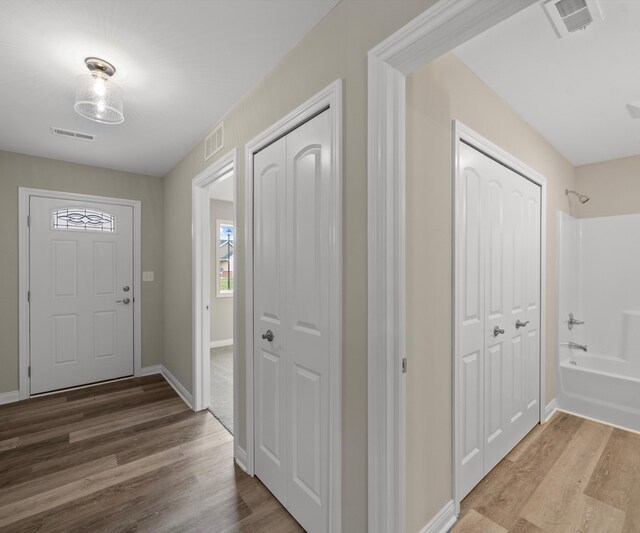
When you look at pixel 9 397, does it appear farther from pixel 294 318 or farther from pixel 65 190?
pixel 294 318

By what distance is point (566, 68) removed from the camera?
182 centimetres

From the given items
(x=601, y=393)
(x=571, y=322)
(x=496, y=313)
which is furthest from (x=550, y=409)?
(x=496, y=313)

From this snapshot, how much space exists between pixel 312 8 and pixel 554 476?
118 inches

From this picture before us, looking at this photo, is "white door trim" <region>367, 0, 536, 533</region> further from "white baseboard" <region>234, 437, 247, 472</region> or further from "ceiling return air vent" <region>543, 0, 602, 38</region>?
"white baseboard" <region>234, 437, 247, 472</region>

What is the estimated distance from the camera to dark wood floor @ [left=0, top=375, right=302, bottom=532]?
1.69 m

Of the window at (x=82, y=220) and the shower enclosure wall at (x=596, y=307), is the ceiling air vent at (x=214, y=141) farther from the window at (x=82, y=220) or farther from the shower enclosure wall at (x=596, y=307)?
the shower enclosure wall at (x=596, y=307)

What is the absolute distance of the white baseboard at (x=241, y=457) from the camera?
6.88 feet

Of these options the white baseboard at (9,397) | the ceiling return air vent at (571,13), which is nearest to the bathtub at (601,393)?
the ceiling return air vent at (571,13)

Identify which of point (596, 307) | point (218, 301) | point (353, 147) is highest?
point (353, 147)

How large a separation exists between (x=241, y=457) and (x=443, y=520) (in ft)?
4.16

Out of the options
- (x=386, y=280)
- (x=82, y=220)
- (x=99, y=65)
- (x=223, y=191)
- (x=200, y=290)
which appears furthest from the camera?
(x=223, y=191)

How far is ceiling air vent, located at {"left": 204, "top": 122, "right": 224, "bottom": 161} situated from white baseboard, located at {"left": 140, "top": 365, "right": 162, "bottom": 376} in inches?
108

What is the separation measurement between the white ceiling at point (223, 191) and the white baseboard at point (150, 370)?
7.81ft

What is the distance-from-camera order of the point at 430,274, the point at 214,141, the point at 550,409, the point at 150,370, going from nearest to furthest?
the point at 430,274, the point at 214,141, the point at 550,409, the point at 150,370
